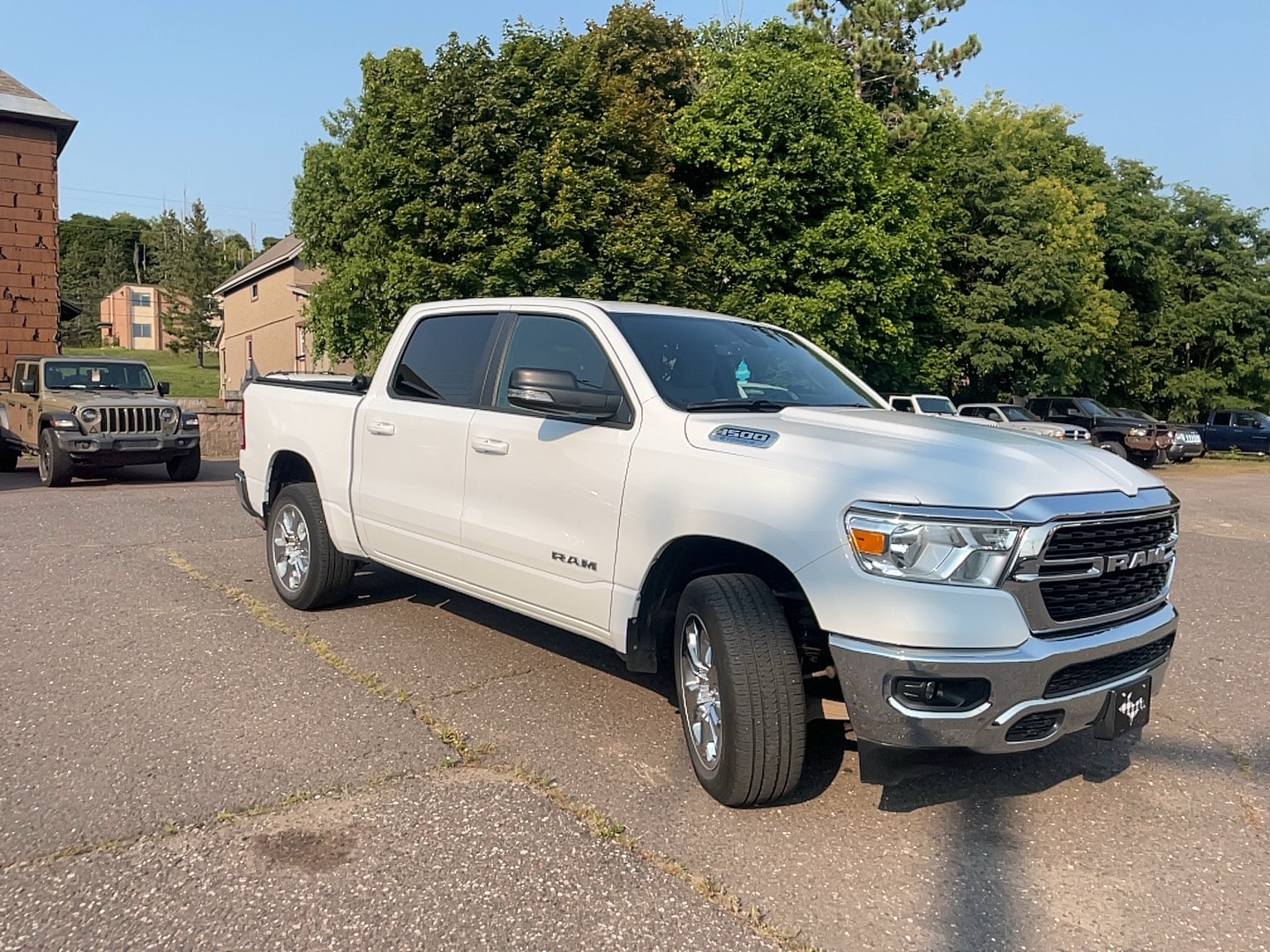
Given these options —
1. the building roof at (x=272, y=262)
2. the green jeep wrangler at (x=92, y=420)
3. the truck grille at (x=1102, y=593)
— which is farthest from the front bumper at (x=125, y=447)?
the building roof at (x=272, y=262)

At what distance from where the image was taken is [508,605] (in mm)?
4742

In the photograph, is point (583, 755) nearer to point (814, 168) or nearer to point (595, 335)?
point (595, 335)

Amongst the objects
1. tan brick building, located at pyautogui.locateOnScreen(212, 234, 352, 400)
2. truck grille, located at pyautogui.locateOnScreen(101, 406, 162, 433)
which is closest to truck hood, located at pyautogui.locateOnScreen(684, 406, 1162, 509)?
truck grille, located at pyautogui.locateOnScreen(101, 406, 162, 433)

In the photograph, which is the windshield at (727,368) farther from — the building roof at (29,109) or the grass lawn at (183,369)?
the grass lawn at (183,369)

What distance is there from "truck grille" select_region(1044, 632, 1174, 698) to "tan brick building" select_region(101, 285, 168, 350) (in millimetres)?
92164

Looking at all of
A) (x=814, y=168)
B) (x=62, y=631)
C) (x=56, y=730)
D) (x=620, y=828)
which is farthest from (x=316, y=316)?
(x=620, y=828)

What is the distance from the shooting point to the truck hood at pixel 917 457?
3268 mm

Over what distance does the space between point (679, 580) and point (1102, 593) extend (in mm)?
1538

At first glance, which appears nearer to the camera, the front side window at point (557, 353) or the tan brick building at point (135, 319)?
the front side window at point (557, 353)

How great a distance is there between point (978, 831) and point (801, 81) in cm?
2037

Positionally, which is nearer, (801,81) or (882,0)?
(801,81)

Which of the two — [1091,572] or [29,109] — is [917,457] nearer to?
[1091,572]

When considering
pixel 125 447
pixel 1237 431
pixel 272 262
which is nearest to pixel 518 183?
pixel 125 447

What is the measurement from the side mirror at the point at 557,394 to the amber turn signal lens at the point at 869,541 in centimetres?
127
